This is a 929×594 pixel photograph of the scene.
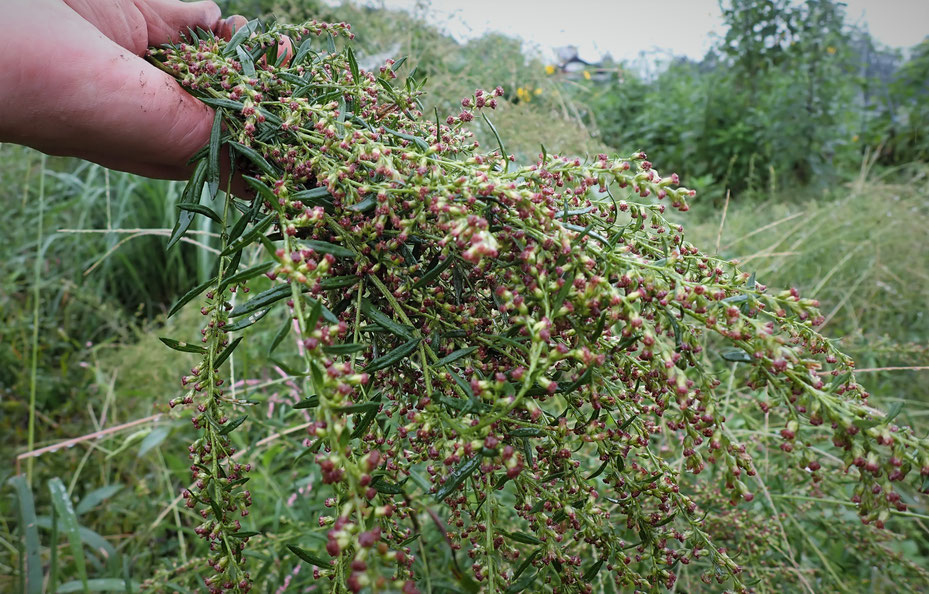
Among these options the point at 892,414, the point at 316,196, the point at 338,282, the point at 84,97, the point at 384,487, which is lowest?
the point at 384,487

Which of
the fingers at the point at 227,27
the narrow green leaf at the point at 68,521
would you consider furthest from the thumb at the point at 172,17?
the narrow green leaf at the point at 68,521

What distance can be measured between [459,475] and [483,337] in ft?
0.58

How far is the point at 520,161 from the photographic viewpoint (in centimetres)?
292

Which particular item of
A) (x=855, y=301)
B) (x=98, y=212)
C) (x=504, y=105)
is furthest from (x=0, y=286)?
(x=855, y=301)

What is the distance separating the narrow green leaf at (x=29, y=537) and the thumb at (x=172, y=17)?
120 cm

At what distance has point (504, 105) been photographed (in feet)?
10.8

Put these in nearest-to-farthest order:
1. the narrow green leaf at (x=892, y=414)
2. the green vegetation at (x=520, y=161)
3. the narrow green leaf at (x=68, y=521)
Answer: the narrow green leaf at (x=892, y=414) → the narrow green leaf at (x=68, y=521) → the green vegetation at (x=520, y=161)

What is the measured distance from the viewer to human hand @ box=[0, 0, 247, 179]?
99 centimetres

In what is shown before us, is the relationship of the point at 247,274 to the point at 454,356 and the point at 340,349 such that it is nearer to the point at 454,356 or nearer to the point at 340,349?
the point at 340,349

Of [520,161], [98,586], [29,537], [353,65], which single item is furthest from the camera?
[520,161]

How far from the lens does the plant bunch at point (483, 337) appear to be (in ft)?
2.06

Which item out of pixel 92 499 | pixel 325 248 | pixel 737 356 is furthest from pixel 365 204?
pixel 92 499

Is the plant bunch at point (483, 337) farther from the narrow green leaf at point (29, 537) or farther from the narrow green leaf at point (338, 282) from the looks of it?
the narrow green leaf at point (29, 537)

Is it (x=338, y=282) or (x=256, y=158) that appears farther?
(x=256, y=158)
